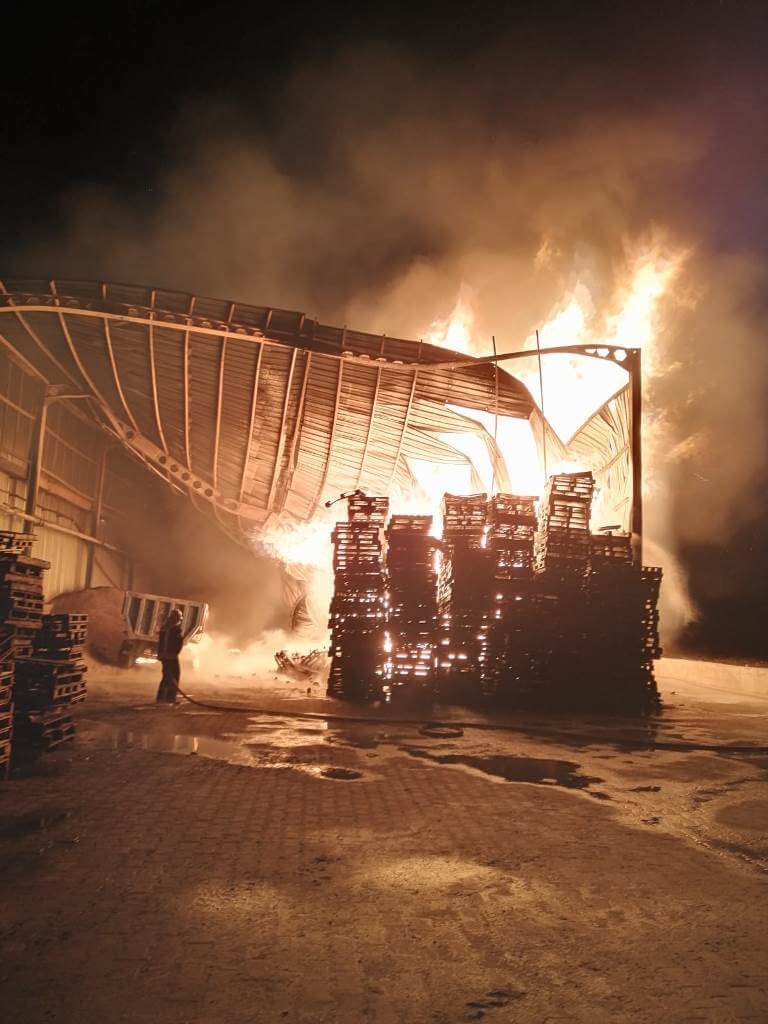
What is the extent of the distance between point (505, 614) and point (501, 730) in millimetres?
3134

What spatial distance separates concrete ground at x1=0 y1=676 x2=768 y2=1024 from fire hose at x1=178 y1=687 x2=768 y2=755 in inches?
53.3

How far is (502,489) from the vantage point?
19828 millimetres

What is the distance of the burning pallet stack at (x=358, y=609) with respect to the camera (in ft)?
47.2

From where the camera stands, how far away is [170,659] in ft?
45.0

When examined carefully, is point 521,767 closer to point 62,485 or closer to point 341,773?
point 341,773

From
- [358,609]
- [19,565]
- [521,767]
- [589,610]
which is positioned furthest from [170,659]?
[589,610]

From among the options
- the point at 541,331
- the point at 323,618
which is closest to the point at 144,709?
the point at 323,618

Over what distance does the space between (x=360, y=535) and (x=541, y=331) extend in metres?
11.3

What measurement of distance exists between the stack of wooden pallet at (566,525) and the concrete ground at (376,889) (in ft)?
19.5

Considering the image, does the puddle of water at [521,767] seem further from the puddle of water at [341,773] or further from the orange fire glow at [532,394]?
the orange fire glow at [532,394]

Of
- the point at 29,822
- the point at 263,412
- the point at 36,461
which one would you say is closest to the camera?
the point at 29,822

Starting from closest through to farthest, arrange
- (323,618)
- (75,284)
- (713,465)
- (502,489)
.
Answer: (75,284)
(502,489)
(323,618)
(713,465)

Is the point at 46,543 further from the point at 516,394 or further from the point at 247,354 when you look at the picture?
the point at 516,394

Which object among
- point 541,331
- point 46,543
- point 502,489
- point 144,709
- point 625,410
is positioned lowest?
point 144,709
